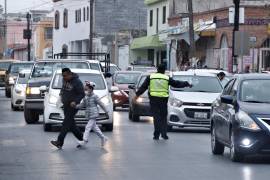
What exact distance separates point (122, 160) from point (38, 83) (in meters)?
11.1

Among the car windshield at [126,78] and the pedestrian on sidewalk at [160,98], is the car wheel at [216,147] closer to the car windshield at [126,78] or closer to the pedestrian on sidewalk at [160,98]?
the pedestrian on sidewalk at [160,98]

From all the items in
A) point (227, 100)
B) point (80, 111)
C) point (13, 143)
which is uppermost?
point (227, 100)

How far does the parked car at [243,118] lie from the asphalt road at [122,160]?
1.03 feet

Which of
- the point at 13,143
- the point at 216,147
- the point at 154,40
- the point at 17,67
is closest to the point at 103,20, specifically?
the point at 154,40

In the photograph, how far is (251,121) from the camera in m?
15.1

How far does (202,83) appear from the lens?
2492cm

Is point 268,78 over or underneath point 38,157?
over

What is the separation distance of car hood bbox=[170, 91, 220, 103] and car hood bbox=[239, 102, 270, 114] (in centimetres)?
777

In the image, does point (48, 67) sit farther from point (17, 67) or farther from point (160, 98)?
point (17, 67)

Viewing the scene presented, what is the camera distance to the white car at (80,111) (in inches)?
898

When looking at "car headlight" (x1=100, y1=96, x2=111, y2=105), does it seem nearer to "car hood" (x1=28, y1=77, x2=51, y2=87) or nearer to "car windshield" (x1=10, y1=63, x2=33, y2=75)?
"car hood" (x1=28, y1=77, x2=51, y2=87)

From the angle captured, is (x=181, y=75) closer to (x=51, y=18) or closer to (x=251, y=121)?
(x=251, y=121)

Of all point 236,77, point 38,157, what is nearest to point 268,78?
point 236,77

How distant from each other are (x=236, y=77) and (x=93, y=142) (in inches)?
174
